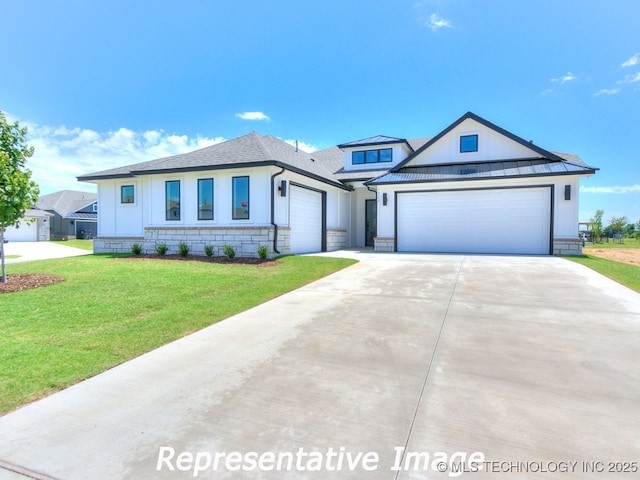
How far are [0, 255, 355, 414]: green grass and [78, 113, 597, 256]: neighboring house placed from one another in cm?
392

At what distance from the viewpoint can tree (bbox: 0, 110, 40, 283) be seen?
7.82m

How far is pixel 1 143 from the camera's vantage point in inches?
314

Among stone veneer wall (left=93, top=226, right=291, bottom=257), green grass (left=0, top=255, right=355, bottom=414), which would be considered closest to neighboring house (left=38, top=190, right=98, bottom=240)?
stone veneer wall (left=93, top=226, right=291, bottom=257)

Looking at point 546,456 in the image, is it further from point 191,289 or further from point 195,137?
point 195,137

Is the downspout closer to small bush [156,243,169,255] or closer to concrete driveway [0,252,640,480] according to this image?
small bush [156,243,169,255]

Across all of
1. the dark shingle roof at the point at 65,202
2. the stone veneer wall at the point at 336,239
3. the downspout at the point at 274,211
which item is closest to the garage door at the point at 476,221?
the stone veneer wall at the point at 336,239

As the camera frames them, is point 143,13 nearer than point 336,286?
No

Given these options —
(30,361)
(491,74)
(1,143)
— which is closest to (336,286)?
(30,361)

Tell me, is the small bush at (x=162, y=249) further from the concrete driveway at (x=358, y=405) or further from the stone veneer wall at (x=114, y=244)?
the concrete driveway at (x=358, y=405)

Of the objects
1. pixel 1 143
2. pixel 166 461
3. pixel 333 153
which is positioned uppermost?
pixel 333 153

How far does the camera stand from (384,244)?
51.4ft

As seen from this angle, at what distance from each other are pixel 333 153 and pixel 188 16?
13.3m

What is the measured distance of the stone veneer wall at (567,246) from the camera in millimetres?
13211

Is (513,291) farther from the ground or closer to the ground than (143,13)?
closer to the ground
